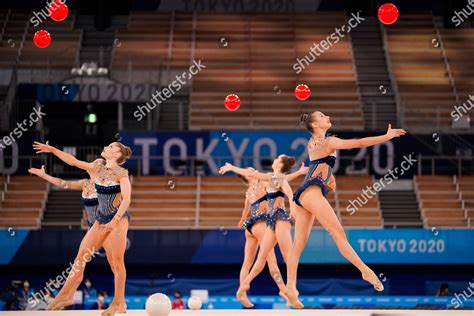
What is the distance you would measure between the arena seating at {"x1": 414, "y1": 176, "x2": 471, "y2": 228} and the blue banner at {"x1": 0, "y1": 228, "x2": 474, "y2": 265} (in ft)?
2.76

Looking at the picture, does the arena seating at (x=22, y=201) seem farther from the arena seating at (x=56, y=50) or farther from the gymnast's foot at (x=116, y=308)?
the gymnast's foot at (x=116, y=308)

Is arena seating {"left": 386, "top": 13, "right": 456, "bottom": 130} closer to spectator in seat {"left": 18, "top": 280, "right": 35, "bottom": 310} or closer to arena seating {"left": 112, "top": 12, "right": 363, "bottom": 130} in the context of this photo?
arena seating {"left": 112, "top": 12, "right": 363, "bottom": 130}

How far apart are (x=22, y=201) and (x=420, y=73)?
Result: 36.9ft

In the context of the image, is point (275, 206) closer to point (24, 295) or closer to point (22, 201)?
point (24, 295)

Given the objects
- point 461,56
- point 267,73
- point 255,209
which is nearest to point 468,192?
point 461,56

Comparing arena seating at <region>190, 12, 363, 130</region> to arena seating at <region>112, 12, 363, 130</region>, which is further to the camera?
arena seating at <region>112, 12, 363, 130</region>

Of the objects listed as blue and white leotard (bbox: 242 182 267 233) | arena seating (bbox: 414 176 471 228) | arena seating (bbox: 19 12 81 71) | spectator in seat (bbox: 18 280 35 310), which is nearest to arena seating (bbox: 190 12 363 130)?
arena seating (bbox: 414 176 471 228)

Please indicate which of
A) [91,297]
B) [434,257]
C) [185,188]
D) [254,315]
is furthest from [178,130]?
[254,315]

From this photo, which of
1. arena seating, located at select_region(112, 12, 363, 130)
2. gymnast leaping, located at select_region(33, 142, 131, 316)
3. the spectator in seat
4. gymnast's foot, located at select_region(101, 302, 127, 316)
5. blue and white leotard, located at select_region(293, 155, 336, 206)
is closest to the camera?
gymnast's foot, located at select_region(101, 302, 127, 316)

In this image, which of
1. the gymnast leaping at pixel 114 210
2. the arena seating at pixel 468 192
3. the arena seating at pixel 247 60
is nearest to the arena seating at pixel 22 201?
the arena seating at pixel 247 60

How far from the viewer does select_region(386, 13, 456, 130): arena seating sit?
2308 centimetres

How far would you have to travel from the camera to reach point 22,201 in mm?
21312

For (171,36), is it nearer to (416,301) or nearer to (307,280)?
(307,280)

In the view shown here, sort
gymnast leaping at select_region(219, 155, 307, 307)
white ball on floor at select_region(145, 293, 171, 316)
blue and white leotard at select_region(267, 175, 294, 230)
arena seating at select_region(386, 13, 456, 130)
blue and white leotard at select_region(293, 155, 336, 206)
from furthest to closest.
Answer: arena seating at select_region(386, 13, 456, 130) → blue and white leotard at select_region(267, 175, 294, 230) → gymnast leaping at select_region(219, 155, 307, 307) → blue and white leotard at select_region(293, 155, 336, 206) → white ball on floor at select_region(145, 293, 171, 316)
